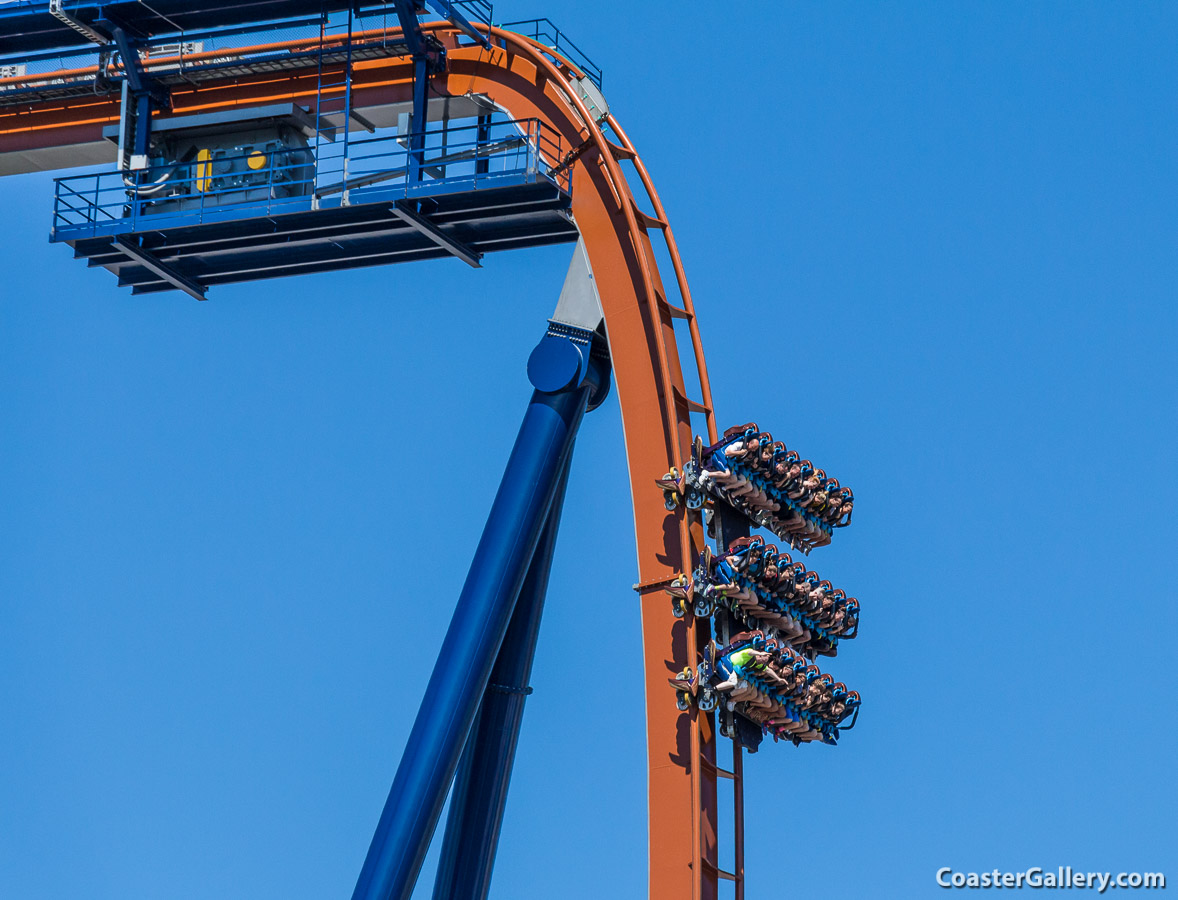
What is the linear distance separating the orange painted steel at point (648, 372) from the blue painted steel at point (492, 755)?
2.18 m

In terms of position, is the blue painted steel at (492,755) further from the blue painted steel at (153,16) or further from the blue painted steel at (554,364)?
the blue painted steel at (153,16)

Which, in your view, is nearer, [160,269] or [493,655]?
[493,655]

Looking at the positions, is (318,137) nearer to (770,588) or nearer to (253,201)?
(253,201)

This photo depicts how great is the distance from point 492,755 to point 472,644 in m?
2.26

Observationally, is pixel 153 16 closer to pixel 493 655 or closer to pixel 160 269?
pixel 160 269

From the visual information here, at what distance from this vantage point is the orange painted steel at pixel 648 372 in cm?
2950

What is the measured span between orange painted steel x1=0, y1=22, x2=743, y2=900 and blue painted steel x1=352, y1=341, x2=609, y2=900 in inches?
48.5

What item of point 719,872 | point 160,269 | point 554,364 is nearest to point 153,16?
point 160,269

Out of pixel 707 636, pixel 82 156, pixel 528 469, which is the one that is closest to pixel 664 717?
pixel 707 636

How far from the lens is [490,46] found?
3256cm

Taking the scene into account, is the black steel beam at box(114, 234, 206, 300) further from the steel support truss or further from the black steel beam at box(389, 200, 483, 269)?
the steel support truss

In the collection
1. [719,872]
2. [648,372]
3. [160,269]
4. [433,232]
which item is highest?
[160,269]

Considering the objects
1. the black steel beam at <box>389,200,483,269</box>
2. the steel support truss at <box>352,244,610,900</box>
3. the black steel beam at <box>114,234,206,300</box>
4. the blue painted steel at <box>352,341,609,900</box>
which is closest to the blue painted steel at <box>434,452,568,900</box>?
the steel support truss at <box>352,244,610,900</box>

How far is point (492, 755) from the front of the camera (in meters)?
31.6
